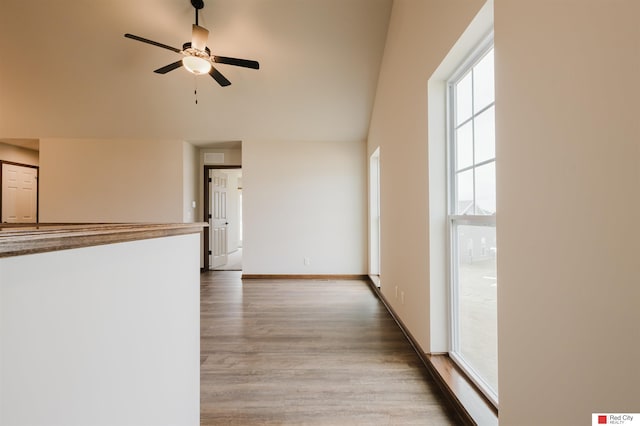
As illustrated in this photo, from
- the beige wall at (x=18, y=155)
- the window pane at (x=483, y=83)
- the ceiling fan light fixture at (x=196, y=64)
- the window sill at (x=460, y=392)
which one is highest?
the ceiling fan light fixture at (x=196, y=64)

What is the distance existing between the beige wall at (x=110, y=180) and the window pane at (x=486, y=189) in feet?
15.7

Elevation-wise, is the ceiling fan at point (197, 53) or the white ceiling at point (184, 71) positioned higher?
the white ceiling at point (184, 71)

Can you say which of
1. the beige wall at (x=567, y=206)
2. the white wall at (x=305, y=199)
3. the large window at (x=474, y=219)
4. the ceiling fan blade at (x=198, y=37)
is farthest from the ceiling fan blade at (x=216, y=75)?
the beige wall at (x=567, y=206)

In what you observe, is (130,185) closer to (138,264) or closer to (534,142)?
(138,264)

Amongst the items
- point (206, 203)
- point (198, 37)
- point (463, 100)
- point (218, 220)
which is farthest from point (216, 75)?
point (218, 220)

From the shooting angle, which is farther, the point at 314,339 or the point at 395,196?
the point at 395,196

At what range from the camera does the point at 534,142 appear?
3.40 ft

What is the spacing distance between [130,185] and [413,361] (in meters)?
5.20

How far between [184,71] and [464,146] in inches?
144

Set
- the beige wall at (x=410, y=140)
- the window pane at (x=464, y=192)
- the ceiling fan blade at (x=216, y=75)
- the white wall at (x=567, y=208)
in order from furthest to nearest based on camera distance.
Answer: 1. the ceiling fan blade at (x=216, y=75)
2. the beige wall at (x=410, y=140)
3. the window pane at (x=464, y=192)
4. the white wall at (x=567, y=208)

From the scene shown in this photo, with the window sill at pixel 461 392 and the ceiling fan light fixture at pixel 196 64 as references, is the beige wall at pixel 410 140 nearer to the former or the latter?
the window sill at pixel 461 392

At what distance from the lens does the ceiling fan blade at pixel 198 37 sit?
8.59ft

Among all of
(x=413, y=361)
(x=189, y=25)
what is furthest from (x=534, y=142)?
(x=189, y=25)

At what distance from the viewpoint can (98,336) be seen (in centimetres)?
81
